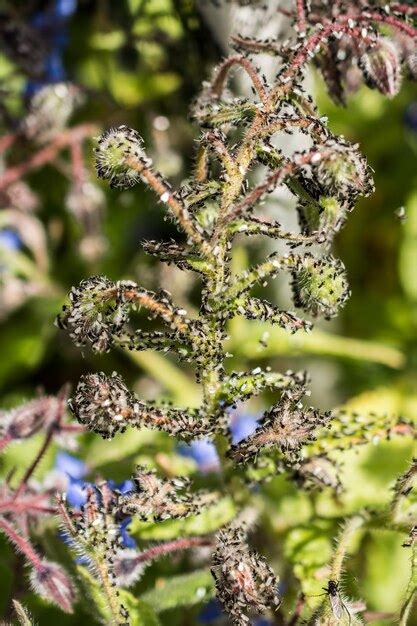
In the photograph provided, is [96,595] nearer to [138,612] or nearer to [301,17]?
[138,612]

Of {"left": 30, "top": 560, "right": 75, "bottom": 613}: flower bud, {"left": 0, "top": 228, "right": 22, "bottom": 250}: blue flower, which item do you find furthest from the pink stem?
{"left": 0, "top": 228, "right": 22, "bottom": 250}: blue flower

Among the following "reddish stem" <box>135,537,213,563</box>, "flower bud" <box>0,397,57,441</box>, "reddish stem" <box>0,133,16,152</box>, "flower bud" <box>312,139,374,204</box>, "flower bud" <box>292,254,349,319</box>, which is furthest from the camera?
"reddish stem" <box>0,133,16,152</box>

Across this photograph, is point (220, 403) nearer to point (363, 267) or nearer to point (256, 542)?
point (256, 542)

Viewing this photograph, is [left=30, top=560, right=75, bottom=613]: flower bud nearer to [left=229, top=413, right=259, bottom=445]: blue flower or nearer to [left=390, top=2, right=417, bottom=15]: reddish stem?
[left=229, top=413, right=259, bottom=445]: blue flower

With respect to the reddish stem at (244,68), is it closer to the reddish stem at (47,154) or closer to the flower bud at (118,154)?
the flower bud at (118,154)

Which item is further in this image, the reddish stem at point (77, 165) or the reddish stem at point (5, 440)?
the reddish stem at point (77, 165)

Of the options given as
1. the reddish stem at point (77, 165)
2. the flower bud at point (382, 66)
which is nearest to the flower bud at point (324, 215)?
the flower bud at point (382, 66)
